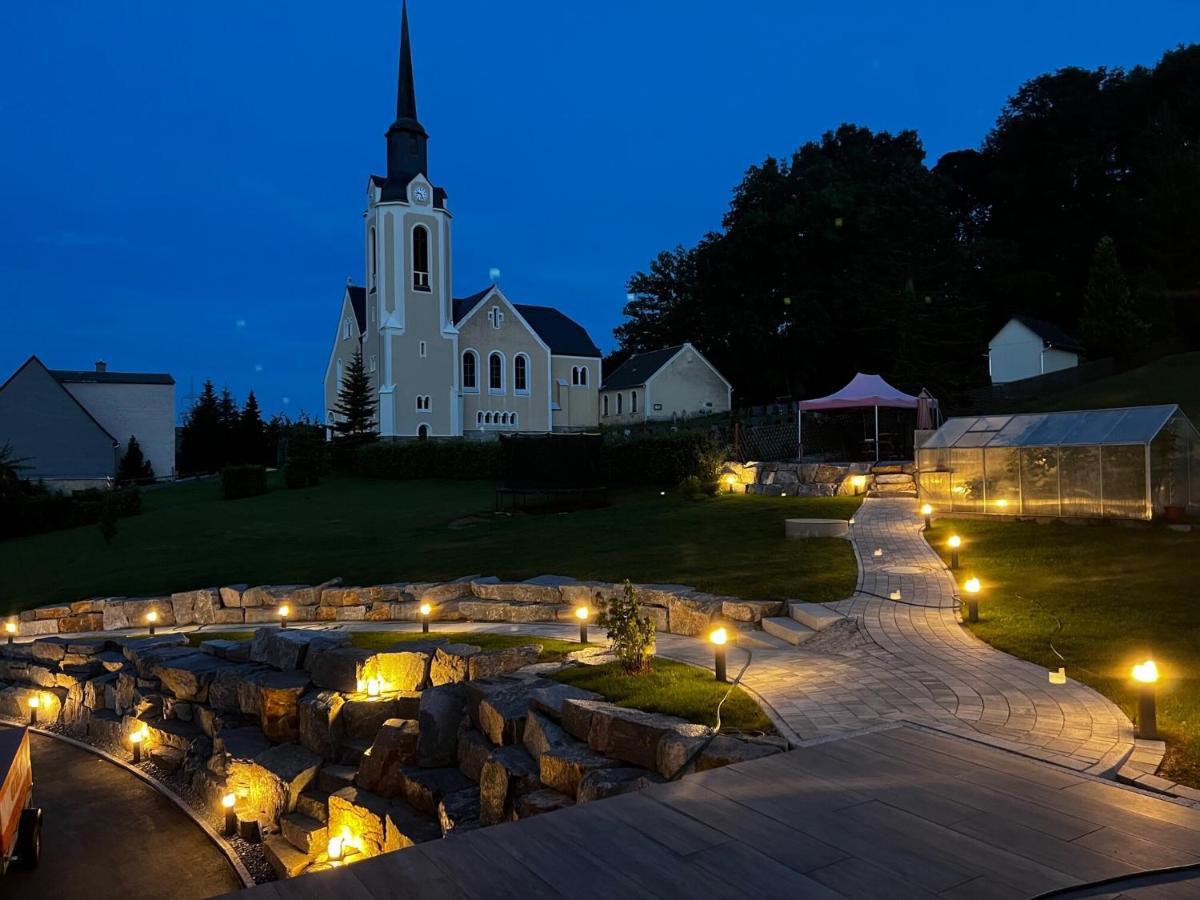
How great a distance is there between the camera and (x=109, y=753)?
10.8m

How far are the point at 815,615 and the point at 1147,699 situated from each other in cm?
409

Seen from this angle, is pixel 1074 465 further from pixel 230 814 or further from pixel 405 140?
pixel 405 140

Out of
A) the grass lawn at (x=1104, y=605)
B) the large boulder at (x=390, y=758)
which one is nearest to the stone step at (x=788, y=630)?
the grass lawn at (x=1104, y=605)

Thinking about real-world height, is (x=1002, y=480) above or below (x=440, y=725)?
above

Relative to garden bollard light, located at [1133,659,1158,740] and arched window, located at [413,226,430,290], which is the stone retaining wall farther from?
arched window, located at [413,226,430,290]

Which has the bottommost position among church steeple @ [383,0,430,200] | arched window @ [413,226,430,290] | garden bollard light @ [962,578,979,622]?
garden bollard light @ [962,578,979,622]

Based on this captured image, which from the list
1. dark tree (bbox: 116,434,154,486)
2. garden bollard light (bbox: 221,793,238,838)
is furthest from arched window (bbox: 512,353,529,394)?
garden bollard light (bbox: 221,793,238,838)

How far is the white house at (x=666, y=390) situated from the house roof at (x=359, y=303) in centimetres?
1544

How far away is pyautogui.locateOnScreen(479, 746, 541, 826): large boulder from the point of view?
5770 mm

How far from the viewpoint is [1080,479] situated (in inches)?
575

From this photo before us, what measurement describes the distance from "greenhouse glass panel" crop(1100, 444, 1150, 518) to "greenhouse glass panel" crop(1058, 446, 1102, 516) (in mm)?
128

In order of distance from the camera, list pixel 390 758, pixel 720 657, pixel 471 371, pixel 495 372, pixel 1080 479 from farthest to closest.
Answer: pixel 495 372
pixel 471 371
pixel 1080 479
pixel 390 758
pixel 720 657

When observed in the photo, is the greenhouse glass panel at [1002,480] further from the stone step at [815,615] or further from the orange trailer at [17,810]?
the orange trailer at [17,810]

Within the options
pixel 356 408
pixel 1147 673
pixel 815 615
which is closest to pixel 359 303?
pixel 356 408
